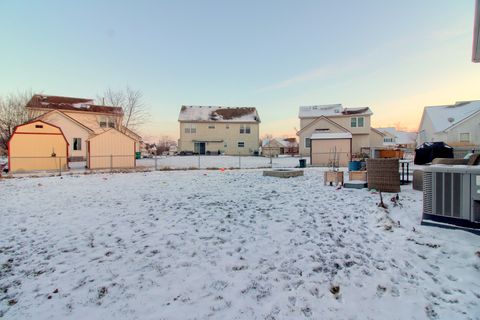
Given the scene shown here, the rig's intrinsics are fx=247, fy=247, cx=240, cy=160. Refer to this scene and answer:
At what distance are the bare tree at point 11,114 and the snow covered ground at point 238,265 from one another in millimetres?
30421

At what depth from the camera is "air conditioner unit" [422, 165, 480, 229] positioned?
4.00 metres

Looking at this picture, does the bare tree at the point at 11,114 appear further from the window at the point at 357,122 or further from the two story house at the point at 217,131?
the window at the point at 357,122

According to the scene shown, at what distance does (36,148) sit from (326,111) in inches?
1354

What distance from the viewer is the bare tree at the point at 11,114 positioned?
28.0m

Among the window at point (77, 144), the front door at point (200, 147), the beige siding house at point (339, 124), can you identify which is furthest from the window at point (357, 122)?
the window at point (77, 144)

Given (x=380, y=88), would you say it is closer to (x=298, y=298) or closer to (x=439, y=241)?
(x=439, y=241)

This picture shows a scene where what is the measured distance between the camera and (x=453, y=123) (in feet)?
87.7

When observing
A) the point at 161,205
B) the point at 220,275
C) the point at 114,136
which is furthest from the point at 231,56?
the point at 220,275

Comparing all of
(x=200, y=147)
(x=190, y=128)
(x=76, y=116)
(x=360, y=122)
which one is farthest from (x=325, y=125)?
(x=76, y=116)

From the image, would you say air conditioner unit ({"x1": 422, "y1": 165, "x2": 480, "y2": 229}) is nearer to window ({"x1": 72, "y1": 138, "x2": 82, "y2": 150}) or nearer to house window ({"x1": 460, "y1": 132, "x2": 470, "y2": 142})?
house window ({"x1": 460, "y1": 132, "x2": 470, "y2": 142})

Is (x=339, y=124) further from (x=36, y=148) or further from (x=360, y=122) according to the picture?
(x=36, y=148)

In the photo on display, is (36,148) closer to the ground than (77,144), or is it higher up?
closer to the ground

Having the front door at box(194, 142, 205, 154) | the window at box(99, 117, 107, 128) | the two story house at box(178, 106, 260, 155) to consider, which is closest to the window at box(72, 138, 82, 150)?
the window at box(99, 117, 107, 128)

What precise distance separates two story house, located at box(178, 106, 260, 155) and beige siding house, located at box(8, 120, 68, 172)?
843 inches
